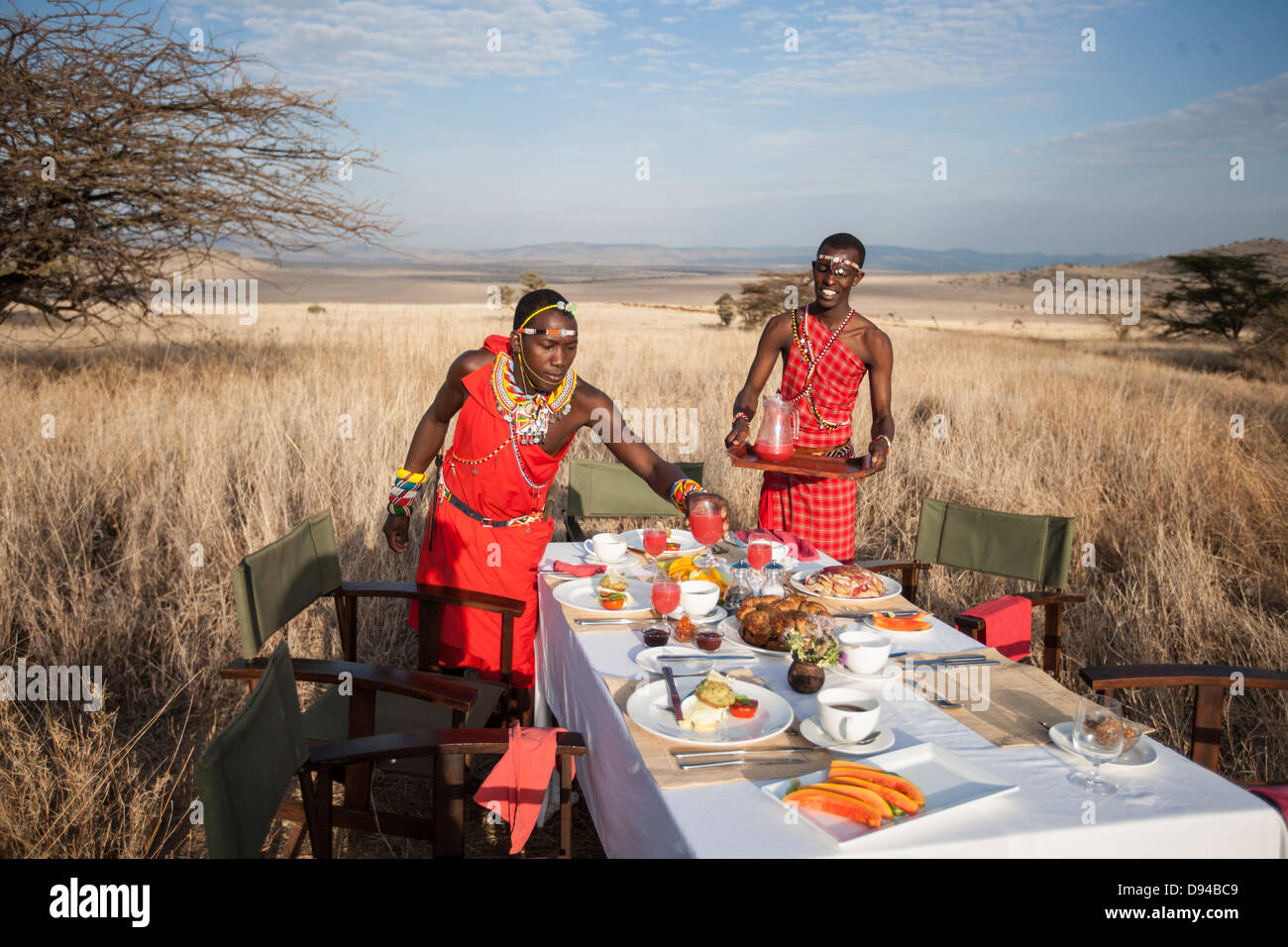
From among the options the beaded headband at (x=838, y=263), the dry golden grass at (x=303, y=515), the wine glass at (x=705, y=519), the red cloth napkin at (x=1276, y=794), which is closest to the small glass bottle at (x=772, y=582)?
the wine glass at (x=705, y=519)

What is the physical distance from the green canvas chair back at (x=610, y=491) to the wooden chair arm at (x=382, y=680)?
1898 millimetres

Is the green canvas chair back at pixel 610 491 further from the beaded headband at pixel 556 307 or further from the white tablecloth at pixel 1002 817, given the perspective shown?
the white tablecloth at pixel 1002 817

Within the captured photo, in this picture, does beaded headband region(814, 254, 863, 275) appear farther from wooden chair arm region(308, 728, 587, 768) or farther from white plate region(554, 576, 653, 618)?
wooden chair arm region(308, 728, 587, 768)

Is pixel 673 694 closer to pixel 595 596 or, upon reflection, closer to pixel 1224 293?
pixel 595 596

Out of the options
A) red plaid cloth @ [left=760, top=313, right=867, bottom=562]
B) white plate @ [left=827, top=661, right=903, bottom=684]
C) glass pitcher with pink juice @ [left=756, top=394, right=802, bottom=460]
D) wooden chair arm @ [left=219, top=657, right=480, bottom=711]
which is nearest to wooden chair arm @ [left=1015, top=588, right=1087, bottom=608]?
red plaid cloth @ [left=760, top=313, right=867, bottom=562]

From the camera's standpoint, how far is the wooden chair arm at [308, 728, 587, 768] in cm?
193

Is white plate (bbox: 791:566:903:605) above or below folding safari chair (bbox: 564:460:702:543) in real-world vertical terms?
below

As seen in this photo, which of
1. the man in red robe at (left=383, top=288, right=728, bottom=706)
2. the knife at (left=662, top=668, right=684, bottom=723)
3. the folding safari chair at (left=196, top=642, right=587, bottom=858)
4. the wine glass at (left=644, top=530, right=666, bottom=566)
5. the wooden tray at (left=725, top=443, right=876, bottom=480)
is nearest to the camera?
the folding safari chair at (left=196, top=642, right=587, bottom=858)

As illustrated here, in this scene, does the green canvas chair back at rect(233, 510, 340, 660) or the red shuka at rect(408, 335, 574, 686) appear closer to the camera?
the green canvas chair back at rect(233, 510, 340, 660)

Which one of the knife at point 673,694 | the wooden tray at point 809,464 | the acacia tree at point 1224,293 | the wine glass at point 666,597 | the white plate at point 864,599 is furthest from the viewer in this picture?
the acacia tree at point 1224,293

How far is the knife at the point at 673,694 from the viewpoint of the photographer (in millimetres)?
1821

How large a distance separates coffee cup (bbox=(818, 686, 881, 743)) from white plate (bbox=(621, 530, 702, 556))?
1.37 metres

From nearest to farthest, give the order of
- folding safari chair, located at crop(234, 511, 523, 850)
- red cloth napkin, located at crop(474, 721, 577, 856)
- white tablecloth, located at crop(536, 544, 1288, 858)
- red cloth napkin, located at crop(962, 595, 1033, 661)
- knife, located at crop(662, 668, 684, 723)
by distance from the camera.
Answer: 1. white tablecloth, located at crop(536, 544, 1288, 858)
2. knife, located at crop(662, 668, 684, 723)
3. red cloth napkin, located at crop(474, 721, 577, 856)
4. folding safari chair, located at crop(234, 511, 523, 850)
5. red cloth napkin, located at crop(962, 595, 1033, 661)
